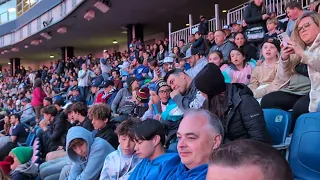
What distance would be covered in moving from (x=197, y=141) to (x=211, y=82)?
1.82ft

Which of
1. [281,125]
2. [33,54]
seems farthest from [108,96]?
[33,54]

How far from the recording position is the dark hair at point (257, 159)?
0.94 m

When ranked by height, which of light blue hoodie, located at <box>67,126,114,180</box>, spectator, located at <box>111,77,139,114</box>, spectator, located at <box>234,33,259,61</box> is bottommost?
light blue hoodie, located at <box>67,126,114,180</box>

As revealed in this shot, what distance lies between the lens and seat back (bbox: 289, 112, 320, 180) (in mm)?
2258

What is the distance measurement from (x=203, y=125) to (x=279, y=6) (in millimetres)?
7189

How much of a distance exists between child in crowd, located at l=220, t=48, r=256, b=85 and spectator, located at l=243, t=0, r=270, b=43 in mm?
1829

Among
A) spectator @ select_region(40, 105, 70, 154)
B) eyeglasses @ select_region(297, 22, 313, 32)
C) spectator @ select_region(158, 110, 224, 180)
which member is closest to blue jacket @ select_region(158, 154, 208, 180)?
spectator @ select_region(158, 110, 224, 180)

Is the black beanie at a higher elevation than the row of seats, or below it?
higher

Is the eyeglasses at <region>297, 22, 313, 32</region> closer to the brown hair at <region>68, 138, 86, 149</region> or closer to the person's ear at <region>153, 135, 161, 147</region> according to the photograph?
the person's ear at <region>153, 135, 161, 147</region>

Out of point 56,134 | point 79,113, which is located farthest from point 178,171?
point 56,134

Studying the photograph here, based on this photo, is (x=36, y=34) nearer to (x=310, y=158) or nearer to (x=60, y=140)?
(x=60, y=140)

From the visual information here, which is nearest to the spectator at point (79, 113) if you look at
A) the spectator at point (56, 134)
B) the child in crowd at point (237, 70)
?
the spectator at point (56, 134)

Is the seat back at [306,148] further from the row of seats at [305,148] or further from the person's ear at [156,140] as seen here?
the person's ear at [156,140]

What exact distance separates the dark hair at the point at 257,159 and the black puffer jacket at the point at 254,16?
571 centimetres
